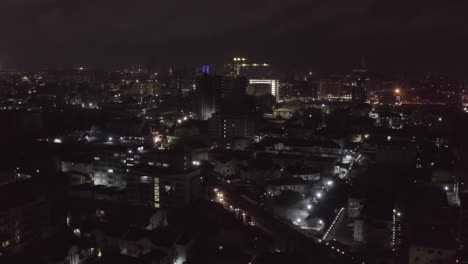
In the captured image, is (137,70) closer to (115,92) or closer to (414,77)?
(115,92)

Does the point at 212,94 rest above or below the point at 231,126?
above

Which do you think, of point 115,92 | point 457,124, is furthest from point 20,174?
point 115,92

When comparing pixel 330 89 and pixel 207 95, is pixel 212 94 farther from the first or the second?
pixel 330 89

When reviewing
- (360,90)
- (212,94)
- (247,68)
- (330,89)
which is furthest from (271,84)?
(212,94)

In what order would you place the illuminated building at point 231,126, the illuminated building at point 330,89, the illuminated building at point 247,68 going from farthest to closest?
the illuminated building at point 330,89, the illuminated building at point 247,68, the illuminated building at point 231,126

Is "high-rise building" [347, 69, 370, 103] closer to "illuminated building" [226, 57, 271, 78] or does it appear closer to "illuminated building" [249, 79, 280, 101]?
"illuminated building" [249, 79, 280, 101]

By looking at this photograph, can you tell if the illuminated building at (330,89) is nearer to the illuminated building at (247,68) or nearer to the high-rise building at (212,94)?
the illuminated building at (247,68)

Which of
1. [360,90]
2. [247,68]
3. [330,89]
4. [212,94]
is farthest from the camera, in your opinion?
[247,68]

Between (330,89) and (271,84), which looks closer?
(271,84)

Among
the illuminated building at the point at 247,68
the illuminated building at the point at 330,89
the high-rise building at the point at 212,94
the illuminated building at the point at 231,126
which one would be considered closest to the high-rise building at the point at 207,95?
the high-rise building at the point at 212,94

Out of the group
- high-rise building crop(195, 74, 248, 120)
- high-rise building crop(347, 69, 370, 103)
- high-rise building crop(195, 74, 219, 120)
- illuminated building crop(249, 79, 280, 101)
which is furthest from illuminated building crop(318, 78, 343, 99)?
high-rise building crop(195, 74, 219, 120)

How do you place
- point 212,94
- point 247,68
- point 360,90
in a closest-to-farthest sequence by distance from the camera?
point 212,94 < point 360,90 < point 247,68

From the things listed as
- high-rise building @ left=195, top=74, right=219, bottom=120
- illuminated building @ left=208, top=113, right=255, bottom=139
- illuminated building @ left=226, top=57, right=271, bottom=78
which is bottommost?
illuminated building @ left=208, top=113, right=255, bottom=139
